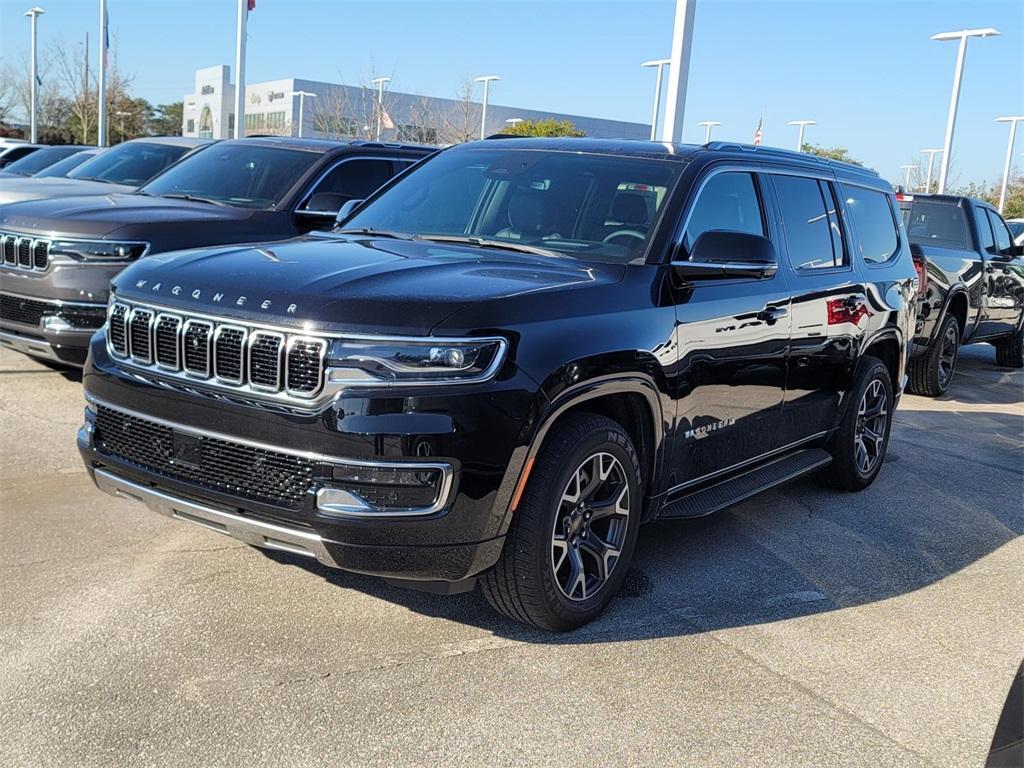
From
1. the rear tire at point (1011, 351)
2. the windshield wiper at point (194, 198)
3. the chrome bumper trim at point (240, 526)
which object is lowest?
the rear tire at point (1011, 351)

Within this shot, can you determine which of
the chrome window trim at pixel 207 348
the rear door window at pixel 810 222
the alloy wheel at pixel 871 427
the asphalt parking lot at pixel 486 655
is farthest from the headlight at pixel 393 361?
the alloy wheel at pixel 871 427

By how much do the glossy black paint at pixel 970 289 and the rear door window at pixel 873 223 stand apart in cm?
340

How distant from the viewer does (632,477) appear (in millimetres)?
4113

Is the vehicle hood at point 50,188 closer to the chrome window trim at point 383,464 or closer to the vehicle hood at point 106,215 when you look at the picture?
the vehicle hood at point 106,215

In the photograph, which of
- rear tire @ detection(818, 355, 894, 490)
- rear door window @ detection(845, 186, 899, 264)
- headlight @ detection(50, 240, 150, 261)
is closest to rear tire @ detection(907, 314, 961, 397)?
rear door window @ detection(845, 186, 899, 264)

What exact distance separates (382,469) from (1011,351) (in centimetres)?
1166

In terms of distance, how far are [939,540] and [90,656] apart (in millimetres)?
4196

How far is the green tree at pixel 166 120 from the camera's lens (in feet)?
261

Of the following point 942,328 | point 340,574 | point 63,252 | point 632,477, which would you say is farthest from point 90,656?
point 942,328

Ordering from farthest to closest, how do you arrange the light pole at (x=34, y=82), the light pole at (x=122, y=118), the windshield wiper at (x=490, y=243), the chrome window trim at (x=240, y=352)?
the light pole at (x=122, y=118)
the light pole at (x=34, y=82)
the windshield wiper at (x=490, y=243)
the chrome window trim at (x=240, y=352)

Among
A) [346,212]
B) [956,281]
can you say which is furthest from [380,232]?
[956,281]

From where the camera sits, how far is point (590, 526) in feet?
13.3

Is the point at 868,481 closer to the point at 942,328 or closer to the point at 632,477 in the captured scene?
the point at 632,477

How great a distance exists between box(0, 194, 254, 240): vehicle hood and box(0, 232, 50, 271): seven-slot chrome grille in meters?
0.07
